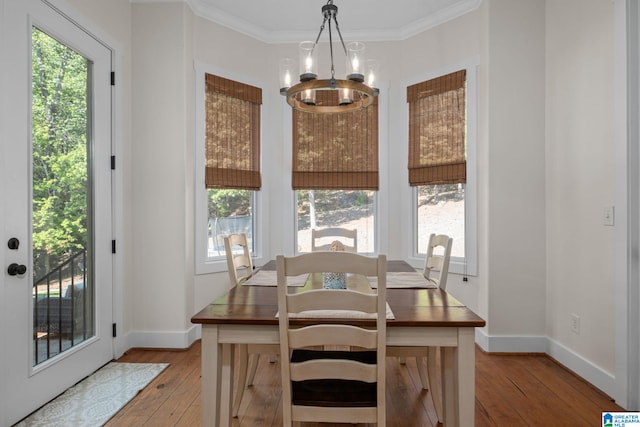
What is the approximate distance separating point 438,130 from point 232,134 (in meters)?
2.00

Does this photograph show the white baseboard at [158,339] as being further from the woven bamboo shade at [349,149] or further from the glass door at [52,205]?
the woven bamboo shade at [349,149]

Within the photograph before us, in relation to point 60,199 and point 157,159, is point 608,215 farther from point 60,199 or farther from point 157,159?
point 60,199

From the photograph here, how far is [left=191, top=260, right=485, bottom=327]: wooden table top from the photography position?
1.59 metres

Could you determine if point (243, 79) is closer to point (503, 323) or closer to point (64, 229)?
point (64, 229)

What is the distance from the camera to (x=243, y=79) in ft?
12.8

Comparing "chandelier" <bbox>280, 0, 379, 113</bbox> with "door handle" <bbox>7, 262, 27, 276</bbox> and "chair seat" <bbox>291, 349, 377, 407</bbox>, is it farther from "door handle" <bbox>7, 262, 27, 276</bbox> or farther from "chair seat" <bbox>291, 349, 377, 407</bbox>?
"door handle" <bbox>7, 262, 27, 276</bbox>

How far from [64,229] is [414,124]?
3.14 meters

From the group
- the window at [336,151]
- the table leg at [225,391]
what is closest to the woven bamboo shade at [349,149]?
the window at [336,151]

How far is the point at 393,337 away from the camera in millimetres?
1619

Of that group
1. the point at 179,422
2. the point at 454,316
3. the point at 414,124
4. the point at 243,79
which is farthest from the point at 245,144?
the point at 454,316

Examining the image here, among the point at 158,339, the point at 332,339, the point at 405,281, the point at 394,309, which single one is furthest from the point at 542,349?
the point at 158,339

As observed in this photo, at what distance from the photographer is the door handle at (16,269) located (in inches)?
82.4
